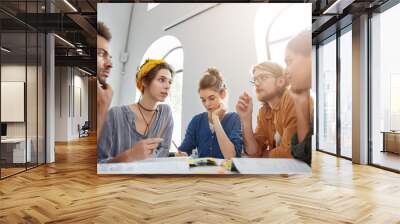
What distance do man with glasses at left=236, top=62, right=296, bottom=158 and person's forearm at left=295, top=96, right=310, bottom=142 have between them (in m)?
0.08

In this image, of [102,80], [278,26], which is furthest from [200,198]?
[278,26]

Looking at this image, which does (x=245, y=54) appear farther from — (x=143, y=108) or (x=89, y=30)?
(x=89, y=30)

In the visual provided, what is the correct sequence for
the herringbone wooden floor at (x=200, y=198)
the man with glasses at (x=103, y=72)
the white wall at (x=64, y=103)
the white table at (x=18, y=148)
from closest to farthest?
the herringbone wooden floor at (x=200, y=198) < the man with glasses at (x=103, y=72) < the white table at (x=18, y=148) < the white wall at (x=64, y=103)

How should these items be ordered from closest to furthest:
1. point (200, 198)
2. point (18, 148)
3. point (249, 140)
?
point (200, 198) < point (249, 140) < point (18, 148)

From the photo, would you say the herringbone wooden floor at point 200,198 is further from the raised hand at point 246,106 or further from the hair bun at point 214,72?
the hair bun at point 214,72

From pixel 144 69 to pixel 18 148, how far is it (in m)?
2.70

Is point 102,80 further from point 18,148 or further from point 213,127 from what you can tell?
point 18,148

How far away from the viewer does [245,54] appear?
583cm

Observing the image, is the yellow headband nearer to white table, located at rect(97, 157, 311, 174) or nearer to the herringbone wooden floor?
white table, located at rect(97, 157, 311, 174)

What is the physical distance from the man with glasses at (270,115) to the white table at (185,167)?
0.42 ft

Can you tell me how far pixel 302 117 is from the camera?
577 cm

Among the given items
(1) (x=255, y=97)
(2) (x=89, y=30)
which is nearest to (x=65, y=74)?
(2) (x=89, y=30)

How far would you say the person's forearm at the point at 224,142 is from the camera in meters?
5.76

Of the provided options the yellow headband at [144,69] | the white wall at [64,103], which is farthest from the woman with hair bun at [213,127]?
the white wall at [64,103]
